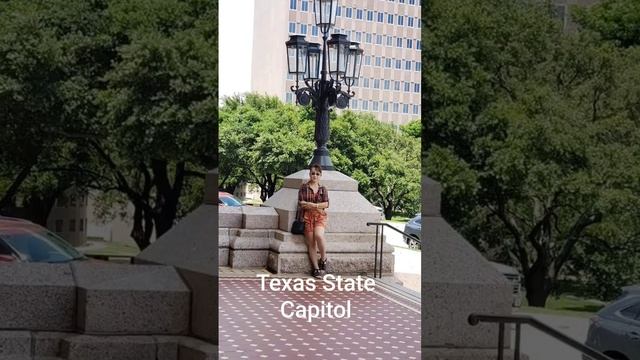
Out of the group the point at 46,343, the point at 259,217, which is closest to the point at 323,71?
the point at 259,217

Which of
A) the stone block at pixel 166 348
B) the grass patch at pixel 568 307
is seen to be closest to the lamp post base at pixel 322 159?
the stone block at pixel 166 348

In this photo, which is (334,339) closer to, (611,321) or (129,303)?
(129,303)

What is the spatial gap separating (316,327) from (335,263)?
434mm

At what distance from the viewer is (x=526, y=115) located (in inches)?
283

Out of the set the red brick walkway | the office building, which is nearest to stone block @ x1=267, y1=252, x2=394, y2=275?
the red brick walkway

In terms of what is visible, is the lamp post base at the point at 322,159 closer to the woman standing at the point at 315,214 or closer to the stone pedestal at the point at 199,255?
the woman standing at the point at 315,214

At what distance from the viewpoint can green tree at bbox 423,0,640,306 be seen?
7102 millimetres

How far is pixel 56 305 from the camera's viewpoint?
7.02 m

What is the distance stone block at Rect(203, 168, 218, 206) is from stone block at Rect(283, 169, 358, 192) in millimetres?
503

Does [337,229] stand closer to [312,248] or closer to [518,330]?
[312,248]

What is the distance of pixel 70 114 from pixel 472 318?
9.33 feet

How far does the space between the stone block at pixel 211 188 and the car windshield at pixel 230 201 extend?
52 mm

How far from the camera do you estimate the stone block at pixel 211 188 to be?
7207mm

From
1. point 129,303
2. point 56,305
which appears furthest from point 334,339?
point 56,305
